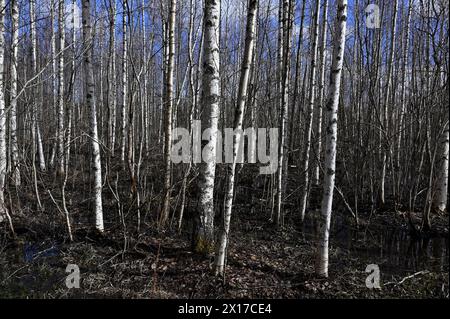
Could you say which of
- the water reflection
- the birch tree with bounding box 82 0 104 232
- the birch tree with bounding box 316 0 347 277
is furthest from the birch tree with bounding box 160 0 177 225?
the birch tree with bounding box 316 0 347 277

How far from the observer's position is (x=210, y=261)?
14.7 ft

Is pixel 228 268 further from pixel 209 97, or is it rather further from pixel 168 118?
pixel 168 118

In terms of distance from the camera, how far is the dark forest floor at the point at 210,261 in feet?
→ 13.3

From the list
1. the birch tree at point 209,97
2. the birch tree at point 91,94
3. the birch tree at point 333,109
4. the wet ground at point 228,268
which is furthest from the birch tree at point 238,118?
the birch tree at point 91,94

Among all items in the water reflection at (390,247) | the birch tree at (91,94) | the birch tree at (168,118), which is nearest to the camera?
the water reflection at (390,247)

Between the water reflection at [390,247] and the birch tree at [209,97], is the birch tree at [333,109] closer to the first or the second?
the birch tree at [209,97]

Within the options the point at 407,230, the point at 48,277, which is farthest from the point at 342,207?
the point at 48,277

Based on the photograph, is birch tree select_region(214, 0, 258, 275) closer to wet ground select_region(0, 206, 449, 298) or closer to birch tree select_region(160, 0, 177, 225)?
wet ground select_region(0, 206, 449, 298)

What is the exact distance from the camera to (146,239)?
568 centimetres

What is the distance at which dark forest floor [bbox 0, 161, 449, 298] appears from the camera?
13.3ft

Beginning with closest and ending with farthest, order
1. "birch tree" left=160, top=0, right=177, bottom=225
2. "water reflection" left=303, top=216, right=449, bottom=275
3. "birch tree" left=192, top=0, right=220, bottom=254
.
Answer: "birch tree" left=192, top=0, right=220, bottom=254, "water reflection" left=303, top=216, right=449, bottom=275, "birch tree" left=160, top=0, right=177, bottom=225

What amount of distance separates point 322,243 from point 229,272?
132cm

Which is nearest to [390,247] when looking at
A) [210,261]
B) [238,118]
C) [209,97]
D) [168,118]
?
[210,261]

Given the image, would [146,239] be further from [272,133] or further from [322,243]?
[272,133]
